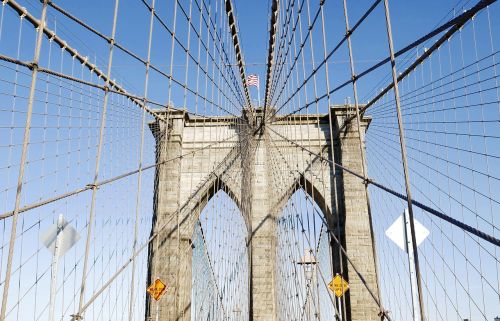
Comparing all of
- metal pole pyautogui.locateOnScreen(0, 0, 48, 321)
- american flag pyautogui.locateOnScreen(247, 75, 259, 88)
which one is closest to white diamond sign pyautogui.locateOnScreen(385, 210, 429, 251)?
metal pole pyautogui.locateOnScreen(0, 0, 48, 321)

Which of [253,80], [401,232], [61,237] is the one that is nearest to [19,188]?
[61,237]

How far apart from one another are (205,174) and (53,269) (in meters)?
10.2

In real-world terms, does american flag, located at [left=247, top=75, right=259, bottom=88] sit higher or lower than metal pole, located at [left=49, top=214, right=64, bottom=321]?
higher

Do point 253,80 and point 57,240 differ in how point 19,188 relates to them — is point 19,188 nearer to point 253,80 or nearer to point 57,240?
point 57,240

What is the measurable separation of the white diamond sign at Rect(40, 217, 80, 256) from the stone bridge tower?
7.56 meters

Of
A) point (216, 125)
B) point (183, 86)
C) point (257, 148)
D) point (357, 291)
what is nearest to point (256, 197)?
point (257, 148)

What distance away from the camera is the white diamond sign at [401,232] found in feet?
14.8

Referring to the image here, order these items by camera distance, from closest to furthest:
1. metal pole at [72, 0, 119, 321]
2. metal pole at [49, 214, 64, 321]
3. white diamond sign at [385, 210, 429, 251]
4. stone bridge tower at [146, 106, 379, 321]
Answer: metal pole at [72, 0, 119, 321], white diamond sign at [385, 210, 429, 251], metal pole at [49, 214, 64, 321], stone bridge tower at [146, 106, 379, 321]

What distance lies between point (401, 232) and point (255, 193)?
1025 cm

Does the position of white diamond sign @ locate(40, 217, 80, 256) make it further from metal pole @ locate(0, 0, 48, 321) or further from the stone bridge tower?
the stone bridge tower

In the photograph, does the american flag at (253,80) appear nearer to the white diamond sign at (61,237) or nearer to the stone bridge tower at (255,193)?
the stone bridge tower at (255,193)

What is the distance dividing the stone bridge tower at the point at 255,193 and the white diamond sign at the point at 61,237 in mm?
7558

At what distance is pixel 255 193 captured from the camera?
14.7 meters

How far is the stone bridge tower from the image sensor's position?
1307 centimetres
